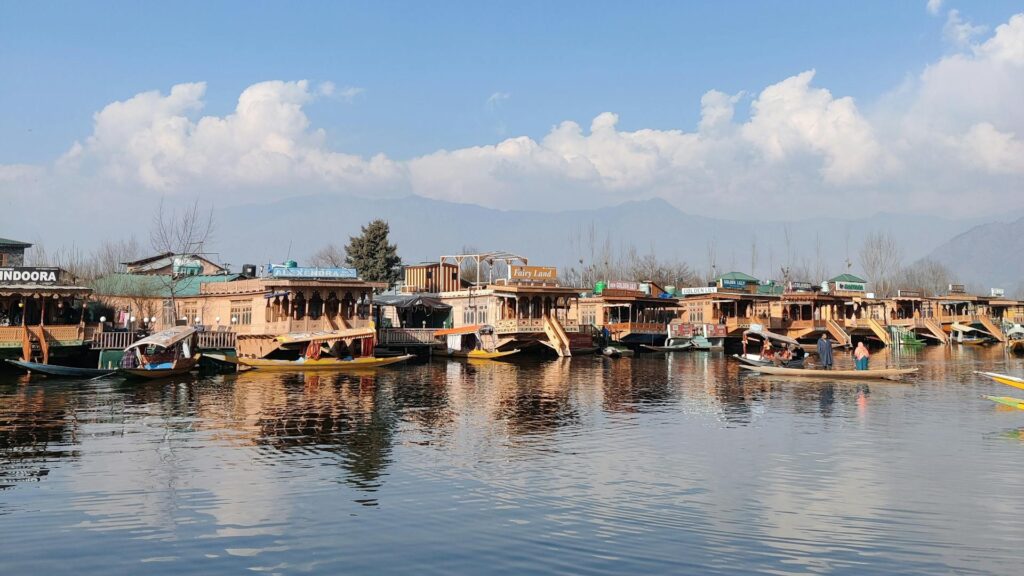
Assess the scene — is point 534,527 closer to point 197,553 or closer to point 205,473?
point 197,553

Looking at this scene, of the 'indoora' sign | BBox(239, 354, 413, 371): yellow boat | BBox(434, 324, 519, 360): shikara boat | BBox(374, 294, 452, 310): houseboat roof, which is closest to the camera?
BBox(239, 354, 413, 371): yellow boat

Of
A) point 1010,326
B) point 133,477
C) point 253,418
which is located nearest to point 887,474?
point 133,477

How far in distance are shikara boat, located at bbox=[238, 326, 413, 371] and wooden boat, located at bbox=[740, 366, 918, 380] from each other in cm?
2113

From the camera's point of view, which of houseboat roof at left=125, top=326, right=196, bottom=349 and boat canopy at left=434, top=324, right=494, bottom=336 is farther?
boat canopy at left=434, top=324, right=494, bottom=336

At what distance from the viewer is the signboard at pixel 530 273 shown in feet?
198

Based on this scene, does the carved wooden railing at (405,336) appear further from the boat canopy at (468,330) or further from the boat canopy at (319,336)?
the boat canopy at (319,336)

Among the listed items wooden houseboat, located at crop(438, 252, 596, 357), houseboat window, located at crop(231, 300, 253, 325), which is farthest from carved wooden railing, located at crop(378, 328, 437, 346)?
houseboat window, located at crop(231, 300, 253, 325)

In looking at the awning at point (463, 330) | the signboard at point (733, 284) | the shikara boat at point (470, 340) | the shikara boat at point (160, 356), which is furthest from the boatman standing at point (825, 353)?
the signboard at point (733, 284)

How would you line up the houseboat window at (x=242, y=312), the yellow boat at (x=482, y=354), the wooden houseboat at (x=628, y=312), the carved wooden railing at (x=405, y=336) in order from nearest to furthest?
the houseboat window at (x=242, y=312) → the yellow boat at (x=482, y=354) → the carved wooden railing at (x=405, y=336) → the wooden houseboat at (x=628, y=312)

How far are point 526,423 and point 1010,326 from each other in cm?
8893

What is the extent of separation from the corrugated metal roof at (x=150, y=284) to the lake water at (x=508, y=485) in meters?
28.5

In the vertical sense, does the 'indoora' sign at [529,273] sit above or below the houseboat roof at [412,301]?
above

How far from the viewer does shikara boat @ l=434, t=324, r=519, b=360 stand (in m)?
57.4

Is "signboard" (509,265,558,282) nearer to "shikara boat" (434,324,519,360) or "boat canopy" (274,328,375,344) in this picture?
"shikara boat" (434,324,519,360)
